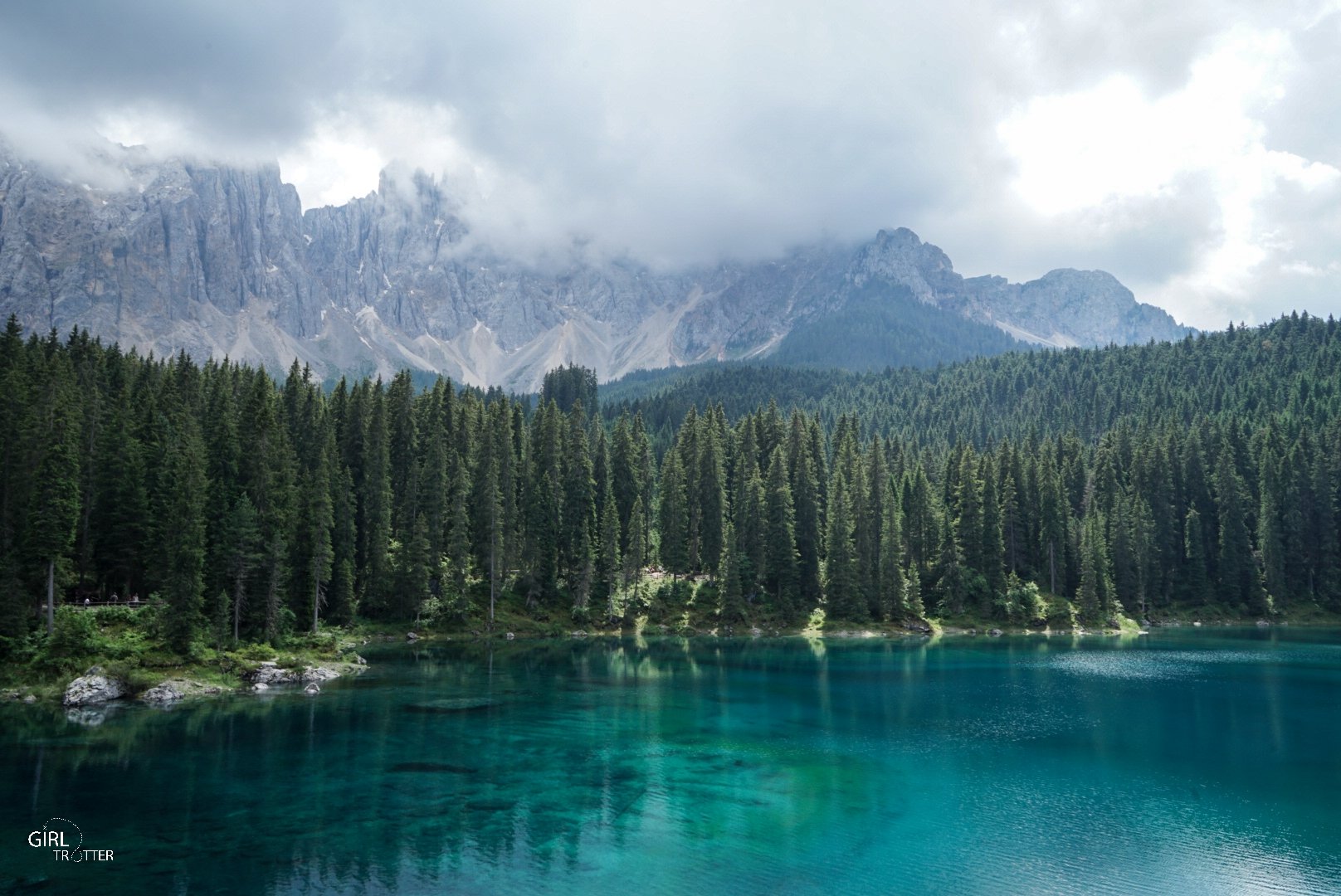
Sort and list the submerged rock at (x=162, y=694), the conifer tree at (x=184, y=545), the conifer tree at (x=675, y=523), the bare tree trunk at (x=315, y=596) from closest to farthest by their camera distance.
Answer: the submerged rock at (x=162, y=694) → the conifer tree at (x=184, y=545) → the bare tree trunk at (x=315, y=596) → the conifer tree at (x=675, y=523)

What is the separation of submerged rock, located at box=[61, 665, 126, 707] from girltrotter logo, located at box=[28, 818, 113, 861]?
24.4 metres

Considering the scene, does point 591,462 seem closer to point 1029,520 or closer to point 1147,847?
point 1029,520

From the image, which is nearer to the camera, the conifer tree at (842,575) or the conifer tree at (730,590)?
the conifer tree at (730,590)

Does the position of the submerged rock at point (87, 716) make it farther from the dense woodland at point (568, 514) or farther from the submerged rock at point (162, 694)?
the dense woodland at point (568, 514)

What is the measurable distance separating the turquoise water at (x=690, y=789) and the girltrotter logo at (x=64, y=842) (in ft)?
1.50

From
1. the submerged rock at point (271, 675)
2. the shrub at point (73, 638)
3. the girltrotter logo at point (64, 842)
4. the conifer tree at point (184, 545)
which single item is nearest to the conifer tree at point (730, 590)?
the submerged rock at point (271, 675)

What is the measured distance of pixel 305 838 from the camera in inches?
1104

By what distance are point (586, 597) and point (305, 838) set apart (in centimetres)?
7180

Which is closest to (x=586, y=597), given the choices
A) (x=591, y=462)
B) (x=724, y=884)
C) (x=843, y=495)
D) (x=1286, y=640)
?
(x=591, y=462)

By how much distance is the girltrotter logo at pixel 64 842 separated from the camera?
25688mm

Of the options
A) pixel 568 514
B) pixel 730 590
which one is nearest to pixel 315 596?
pixel 568 514

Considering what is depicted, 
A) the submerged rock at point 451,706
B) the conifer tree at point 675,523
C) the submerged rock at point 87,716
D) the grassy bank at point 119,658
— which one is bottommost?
the submerged rock at point 451,706

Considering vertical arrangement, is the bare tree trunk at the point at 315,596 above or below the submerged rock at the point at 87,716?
above

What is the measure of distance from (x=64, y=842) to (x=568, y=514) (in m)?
80.2
